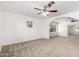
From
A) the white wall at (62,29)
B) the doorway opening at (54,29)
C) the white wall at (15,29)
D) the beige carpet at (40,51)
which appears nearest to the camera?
the beige carpet at (40,51)

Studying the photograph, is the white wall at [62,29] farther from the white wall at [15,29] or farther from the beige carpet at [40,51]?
the beige carpet at [40,51]

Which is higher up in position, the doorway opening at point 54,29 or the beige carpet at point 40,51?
the doorway opening at point 54,29

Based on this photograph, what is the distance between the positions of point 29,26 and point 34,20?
101 centimetres

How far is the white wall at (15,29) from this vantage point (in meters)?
5.72

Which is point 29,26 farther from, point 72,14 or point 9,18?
point 72,14

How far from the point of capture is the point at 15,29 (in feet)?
20.9

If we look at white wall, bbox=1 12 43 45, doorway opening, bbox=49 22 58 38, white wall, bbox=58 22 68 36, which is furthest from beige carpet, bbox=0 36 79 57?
white wall, bbox=58 22 68 36

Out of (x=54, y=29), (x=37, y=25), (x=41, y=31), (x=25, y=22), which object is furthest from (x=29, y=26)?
(x=54, y=29)

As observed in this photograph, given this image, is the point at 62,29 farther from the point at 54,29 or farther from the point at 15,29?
the point at 15,29

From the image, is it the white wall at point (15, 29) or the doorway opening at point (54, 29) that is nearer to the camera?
the white wall at point (15, 29)

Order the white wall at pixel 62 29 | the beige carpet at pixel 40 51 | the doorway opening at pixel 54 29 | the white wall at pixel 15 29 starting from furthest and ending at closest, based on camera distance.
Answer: the white wall at pixel 62 29, the doorway opening at pixel 54 29, the white wall at pixel 15 29, the beige carpet at pixel 40 51

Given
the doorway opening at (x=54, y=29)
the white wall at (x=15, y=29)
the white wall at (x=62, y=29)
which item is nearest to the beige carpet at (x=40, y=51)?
the white wall at (x=15, y=29)

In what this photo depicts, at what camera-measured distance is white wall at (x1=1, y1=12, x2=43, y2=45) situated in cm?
572

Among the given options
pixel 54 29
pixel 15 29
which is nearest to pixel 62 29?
pixel 54 29
